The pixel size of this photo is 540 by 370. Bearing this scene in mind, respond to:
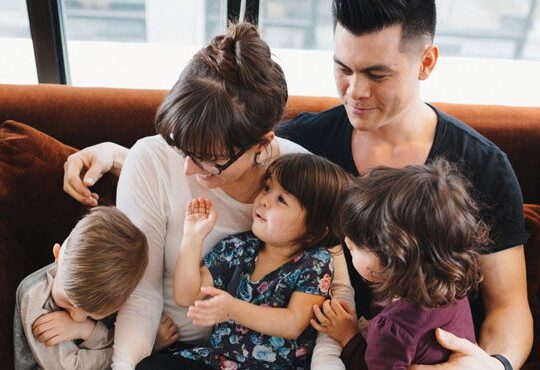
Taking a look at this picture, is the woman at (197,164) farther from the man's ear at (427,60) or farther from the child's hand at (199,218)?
the man's ear at (427,60)

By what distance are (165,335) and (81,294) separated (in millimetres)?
297

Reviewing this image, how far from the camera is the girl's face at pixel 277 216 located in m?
1.38

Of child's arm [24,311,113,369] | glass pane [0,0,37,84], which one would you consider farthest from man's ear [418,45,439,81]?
glass pane [0,0,37,84]

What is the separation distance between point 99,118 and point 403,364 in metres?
1.27

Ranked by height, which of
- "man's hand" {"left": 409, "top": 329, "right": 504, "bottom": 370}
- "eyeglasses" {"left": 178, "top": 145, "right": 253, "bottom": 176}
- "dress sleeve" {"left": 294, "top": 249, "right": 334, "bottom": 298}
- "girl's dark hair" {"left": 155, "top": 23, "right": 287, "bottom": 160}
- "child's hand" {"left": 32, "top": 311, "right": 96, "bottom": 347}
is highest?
"girl's dark hair" {"left": 155, "top": 23, "right": 287, "bottom": 160}

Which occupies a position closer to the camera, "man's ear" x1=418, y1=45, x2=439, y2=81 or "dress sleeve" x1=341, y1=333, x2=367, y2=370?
"dress sleeve" x1=341, y1=333, x2=367, y2=370

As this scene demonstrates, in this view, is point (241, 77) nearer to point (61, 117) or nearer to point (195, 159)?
point (195, 159)

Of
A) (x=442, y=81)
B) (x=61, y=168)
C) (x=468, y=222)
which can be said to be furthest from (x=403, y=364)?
(x=442, y=81)

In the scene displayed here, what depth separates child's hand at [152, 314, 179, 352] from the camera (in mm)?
1453

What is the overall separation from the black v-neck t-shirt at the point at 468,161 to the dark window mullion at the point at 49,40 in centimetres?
134

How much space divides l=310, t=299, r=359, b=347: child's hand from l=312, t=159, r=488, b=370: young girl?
0.41ft

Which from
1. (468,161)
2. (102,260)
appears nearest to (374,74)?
(468,161)

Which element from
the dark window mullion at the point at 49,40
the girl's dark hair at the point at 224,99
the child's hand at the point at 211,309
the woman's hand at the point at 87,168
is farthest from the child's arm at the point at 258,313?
the dark window mullion at the point at 49,40

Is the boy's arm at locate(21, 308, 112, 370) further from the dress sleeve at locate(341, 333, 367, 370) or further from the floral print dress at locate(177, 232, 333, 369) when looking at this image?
the dress sleeve at locate(341, 333, 367, 370)
